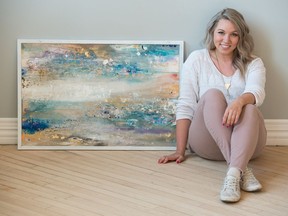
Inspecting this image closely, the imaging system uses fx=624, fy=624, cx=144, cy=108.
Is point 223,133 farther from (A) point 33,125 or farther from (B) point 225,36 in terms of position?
(A) point 33,125

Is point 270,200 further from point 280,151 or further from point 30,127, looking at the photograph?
point 30,127

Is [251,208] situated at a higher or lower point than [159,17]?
lower

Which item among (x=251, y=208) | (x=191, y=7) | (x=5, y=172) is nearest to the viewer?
(x=251, y=208)

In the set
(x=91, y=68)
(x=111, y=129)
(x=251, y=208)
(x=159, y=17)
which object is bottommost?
(x=251, y=208)

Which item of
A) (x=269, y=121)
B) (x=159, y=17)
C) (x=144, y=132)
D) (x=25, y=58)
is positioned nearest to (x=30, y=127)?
(x=25, y=58)

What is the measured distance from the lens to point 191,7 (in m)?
3.19

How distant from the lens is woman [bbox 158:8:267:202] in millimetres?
2824

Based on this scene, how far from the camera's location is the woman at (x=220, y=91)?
9.27ft

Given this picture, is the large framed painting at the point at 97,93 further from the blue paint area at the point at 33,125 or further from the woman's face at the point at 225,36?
the woman's face at the point at 225,36

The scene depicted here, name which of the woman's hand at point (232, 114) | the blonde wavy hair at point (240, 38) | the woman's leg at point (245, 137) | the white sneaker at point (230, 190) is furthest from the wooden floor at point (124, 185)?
the blonde wavy hair at point (240, 38)

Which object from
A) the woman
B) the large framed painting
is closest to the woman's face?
the woman

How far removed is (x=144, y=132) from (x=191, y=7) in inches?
27.2

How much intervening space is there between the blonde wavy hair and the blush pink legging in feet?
0.91

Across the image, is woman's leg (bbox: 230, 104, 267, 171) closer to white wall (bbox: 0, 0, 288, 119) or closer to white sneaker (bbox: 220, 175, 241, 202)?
white sneaker (bbox: 220, 175, 241, 202)
